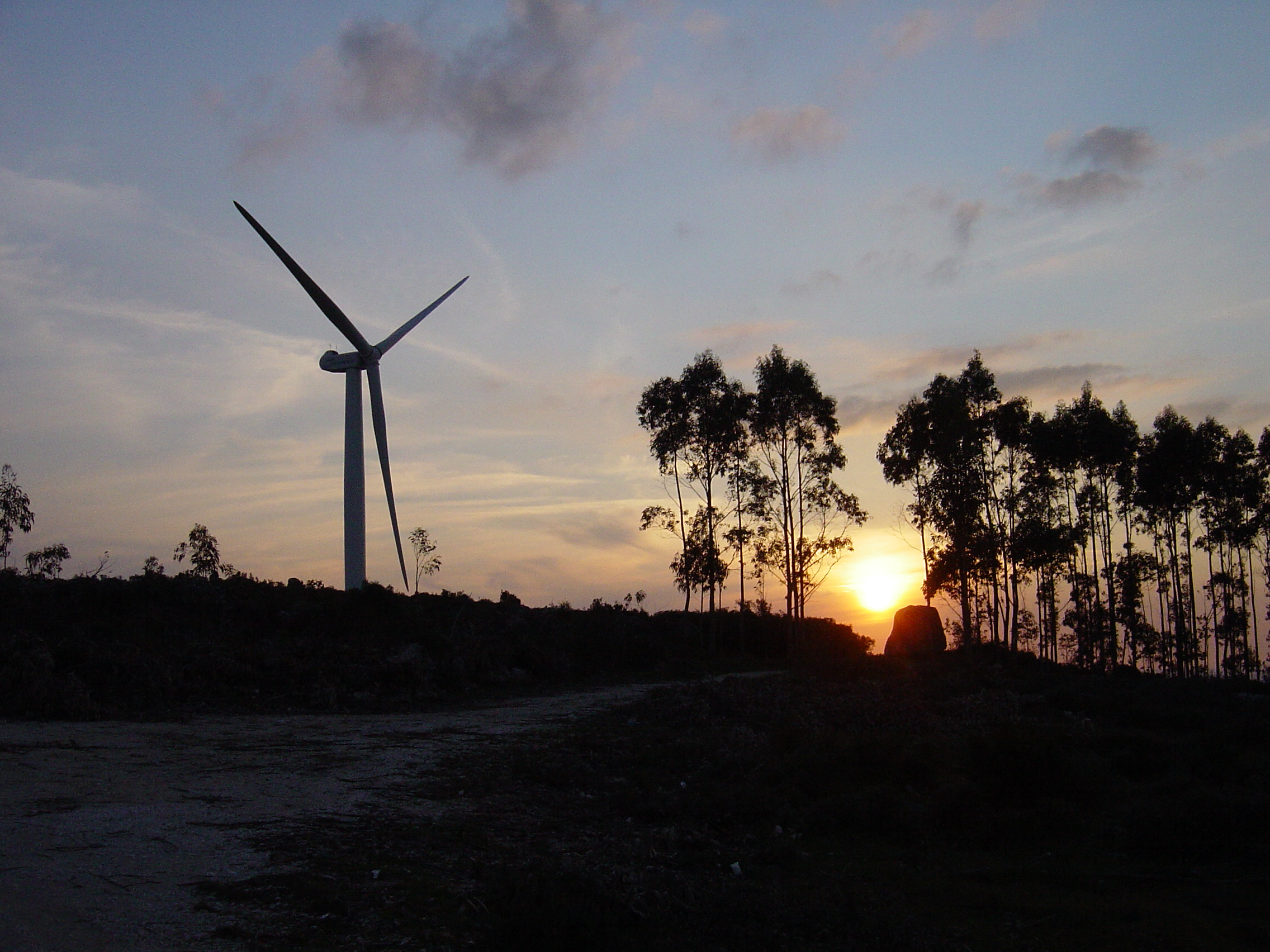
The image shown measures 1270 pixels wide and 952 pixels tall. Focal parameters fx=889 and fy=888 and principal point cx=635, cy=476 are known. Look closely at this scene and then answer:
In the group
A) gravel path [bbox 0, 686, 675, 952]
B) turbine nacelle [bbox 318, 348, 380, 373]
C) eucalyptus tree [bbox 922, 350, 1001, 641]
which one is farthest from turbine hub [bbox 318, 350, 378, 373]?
eucalyptus tree [bbox 922, 350, 1001, 641]

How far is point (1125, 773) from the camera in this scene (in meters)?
16.0

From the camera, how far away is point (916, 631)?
202 feet

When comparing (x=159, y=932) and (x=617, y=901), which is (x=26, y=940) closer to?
(x=159, y=932)

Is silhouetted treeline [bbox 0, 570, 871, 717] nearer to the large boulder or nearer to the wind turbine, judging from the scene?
the wind turbine

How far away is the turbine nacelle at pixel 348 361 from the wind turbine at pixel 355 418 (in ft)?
0.09

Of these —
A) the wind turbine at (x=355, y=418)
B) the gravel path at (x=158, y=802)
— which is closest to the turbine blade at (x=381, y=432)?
the wind turbine at (x=355, y=418)

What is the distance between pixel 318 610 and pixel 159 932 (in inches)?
1170

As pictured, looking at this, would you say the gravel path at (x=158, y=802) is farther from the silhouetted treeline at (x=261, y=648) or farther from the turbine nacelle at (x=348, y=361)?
the turbine nacelle at (x=348, y=361)

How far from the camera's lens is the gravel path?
6.97 metres

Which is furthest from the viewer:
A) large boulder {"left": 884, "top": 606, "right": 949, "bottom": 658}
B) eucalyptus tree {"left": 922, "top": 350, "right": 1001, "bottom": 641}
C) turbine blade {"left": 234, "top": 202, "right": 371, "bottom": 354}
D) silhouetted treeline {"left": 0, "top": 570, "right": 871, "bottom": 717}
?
large boulder {"left": 884, "top": 606, "right": 949, "bottom": 658}

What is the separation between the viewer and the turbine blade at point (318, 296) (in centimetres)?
3628

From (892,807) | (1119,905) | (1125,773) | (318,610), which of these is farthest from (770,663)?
(1119,905)

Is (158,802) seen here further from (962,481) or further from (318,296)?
(962,481)

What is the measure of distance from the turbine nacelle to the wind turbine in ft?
0.09
